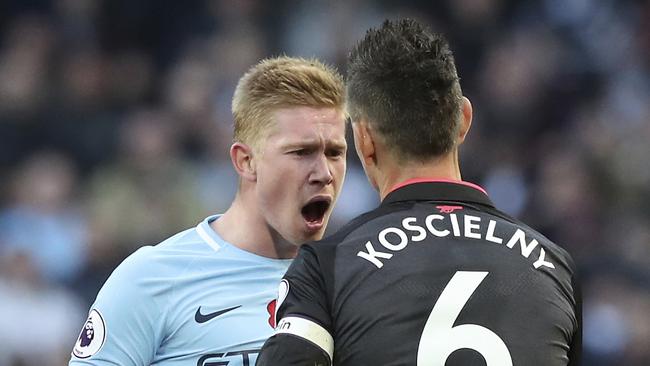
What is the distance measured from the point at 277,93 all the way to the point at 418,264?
1.12 metres

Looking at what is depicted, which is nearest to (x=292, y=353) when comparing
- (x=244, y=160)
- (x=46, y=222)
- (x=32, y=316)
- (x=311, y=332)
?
(x=311, y=332)

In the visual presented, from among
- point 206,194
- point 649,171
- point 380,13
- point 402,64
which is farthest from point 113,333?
point 380,13

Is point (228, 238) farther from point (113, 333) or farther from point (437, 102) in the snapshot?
point (437, 102)

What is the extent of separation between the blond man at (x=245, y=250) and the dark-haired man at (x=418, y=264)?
74 cm

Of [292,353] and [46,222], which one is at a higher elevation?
[46,222]

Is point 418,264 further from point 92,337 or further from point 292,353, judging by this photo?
point 92,337

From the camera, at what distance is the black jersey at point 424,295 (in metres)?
2.70

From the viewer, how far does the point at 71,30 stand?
36.0 feet

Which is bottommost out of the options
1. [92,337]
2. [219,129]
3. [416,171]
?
[92,337]

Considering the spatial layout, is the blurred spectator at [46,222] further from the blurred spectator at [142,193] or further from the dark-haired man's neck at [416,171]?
the dark-haired man's neck at [416,171]

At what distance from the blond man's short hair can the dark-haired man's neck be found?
0.85 metres

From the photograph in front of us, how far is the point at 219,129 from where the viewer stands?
967 centimetres

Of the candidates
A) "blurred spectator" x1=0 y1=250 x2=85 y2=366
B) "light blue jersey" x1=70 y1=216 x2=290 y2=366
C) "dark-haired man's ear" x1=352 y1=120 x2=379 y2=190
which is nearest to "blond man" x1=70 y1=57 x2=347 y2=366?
"light blue jersey" x1=70 y1=216 x2=290 y2=366

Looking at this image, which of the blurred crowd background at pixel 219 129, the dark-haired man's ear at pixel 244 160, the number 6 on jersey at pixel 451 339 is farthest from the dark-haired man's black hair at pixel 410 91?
the blurred crowd background at pixel 219 129
